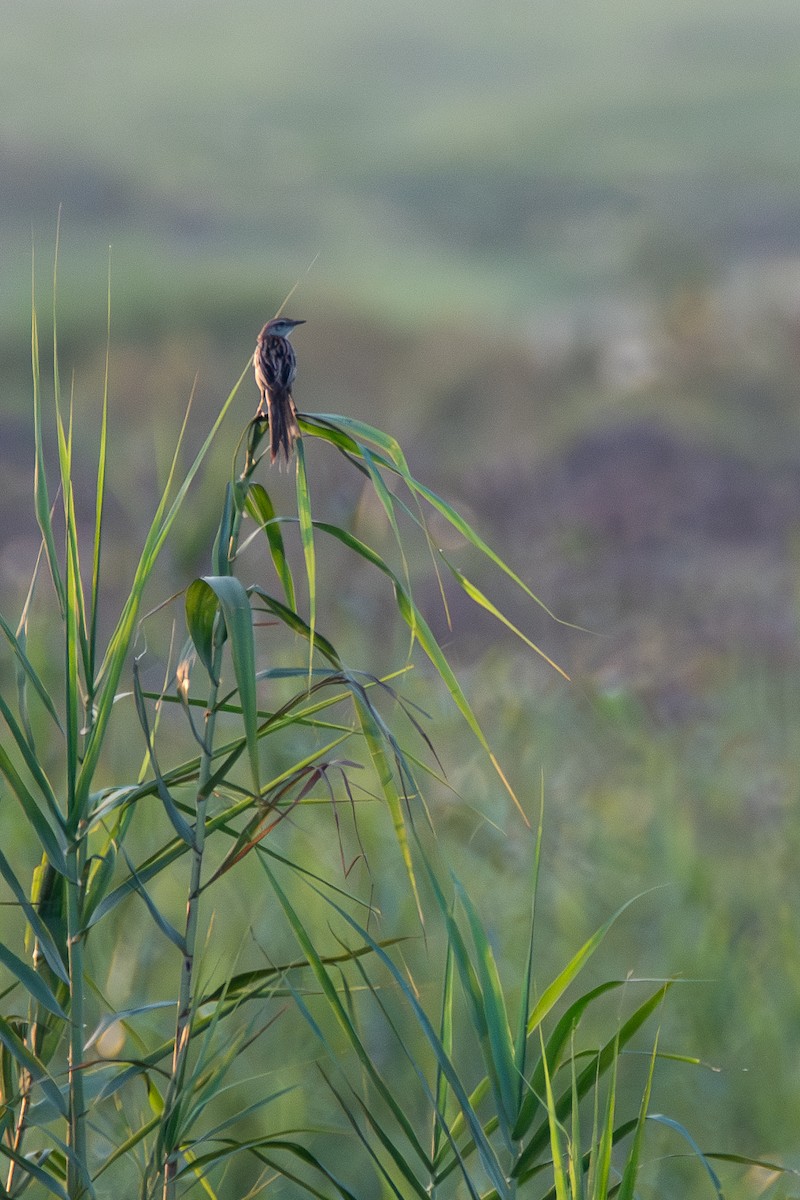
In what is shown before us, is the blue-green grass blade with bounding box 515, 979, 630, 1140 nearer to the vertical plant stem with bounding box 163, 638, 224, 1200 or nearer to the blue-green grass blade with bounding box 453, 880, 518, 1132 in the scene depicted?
the blue-green grass blade with bounding box 453, 880, 518, 1132

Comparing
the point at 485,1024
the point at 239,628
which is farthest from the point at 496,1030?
the point at 239,628

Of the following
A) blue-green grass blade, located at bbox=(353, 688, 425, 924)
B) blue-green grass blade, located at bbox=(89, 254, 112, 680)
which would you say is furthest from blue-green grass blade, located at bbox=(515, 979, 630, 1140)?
blue-green grass blade, located at bbox=(89, 254, 112, 680)

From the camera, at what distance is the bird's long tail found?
708mm

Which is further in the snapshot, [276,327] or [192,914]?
[276,327]

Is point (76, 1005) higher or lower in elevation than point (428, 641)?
lower

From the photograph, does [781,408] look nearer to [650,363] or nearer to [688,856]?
[650,363]

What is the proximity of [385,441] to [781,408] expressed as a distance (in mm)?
10498

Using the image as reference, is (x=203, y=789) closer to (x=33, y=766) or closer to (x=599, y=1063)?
(x=33, y=766)

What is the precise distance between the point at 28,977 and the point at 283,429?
322 mm

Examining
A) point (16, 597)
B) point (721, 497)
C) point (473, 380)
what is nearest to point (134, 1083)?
point (16, 597)

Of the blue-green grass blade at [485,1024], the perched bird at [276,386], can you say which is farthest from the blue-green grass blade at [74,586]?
the blue-green grass blade at [485,1024]

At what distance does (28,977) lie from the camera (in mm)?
682

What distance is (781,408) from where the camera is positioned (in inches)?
418

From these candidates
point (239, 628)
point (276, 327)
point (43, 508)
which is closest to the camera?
point (239, 628)
